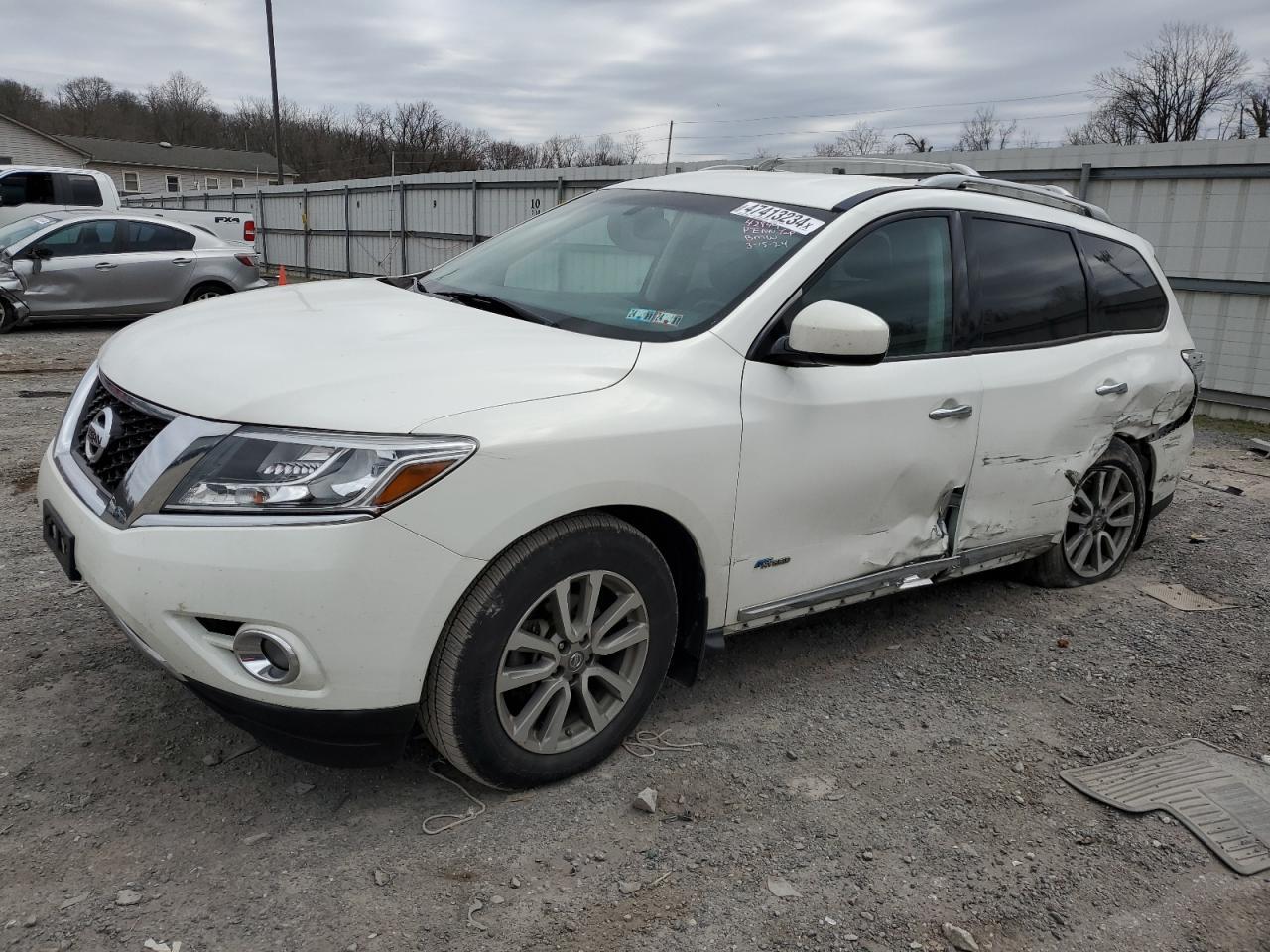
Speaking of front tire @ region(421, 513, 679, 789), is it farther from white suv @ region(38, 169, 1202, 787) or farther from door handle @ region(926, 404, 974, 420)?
door handle @ region(926, 404, 974, 420)

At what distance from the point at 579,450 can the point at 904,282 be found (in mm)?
1584

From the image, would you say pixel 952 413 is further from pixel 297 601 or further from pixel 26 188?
pixel 26 188

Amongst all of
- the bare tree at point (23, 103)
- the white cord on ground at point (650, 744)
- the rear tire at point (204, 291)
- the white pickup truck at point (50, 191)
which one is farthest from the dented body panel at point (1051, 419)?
the bare tree at point (23, 103)

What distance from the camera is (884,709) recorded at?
3459mm

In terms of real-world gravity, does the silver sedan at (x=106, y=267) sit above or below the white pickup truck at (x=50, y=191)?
below

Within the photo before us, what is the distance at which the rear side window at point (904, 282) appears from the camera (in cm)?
325

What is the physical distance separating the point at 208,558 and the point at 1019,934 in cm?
213

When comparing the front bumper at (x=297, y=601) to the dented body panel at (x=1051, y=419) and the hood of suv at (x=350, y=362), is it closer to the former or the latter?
the hood of suv at (x=350, y=362)

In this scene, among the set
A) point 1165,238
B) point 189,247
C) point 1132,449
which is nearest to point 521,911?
point 1132,449

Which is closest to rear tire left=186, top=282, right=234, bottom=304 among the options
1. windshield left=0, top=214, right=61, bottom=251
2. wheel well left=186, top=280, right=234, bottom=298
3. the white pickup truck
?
wheel well left=186, top=280, right=234, bottom=298

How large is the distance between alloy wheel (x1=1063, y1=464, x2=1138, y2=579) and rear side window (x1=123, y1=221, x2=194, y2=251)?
11878 millimetres

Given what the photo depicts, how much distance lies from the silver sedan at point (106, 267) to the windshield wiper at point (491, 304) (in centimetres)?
1053

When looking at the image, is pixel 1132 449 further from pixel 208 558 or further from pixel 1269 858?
pixel 208 558

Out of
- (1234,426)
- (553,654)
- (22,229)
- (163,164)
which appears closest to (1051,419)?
(553,654)
